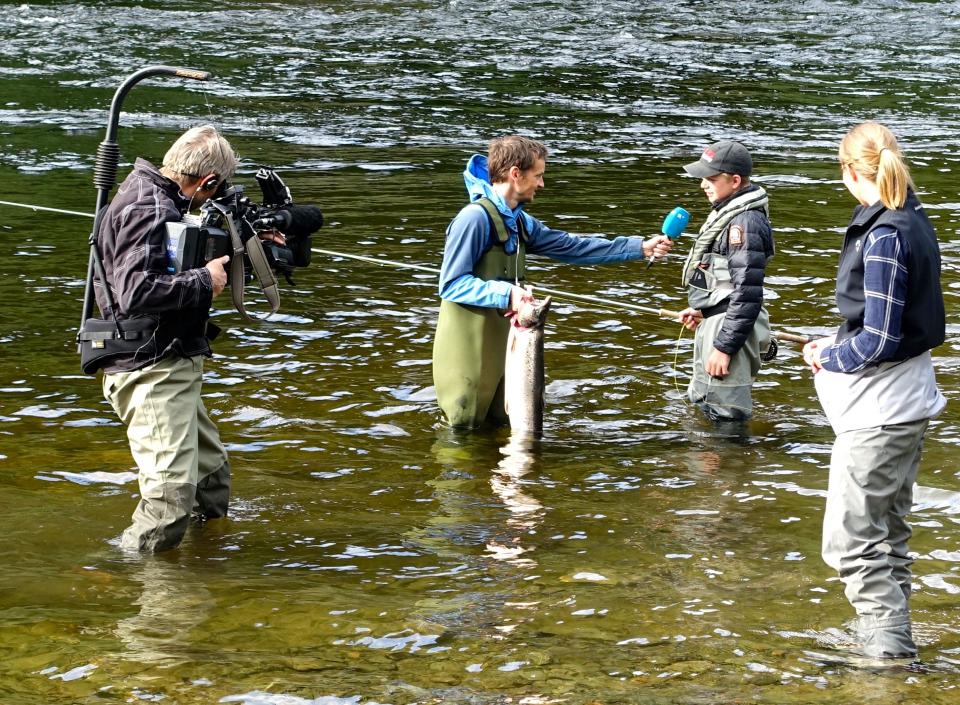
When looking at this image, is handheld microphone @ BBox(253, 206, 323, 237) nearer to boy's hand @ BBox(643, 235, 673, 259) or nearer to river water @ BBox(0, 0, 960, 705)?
river water @ BBox(0, 0, 960, 705)

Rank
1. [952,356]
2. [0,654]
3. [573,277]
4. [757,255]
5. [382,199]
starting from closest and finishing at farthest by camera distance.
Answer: [0,654], [757,255], [952,356], [573,277], [382,199]

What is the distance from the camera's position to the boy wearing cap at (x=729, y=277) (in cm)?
774

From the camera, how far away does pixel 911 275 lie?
485 centimetres

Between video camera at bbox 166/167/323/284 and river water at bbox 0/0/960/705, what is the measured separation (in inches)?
57.4

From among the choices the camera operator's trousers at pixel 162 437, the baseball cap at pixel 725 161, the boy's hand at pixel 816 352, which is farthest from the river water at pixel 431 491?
the baseball cap at pixel 725 161

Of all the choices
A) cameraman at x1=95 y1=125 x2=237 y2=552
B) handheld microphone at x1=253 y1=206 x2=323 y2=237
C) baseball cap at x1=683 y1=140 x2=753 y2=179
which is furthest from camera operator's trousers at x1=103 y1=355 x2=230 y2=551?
baseball cap at x1=683 y1=140 x2=753 y2=179

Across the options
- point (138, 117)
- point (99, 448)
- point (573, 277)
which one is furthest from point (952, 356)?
point (138, 117)

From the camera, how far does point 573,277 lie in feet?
42.2

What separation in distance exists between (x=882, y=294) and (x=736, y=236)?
2.96 meters

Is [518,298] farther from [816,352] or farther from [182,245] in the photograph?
[816,352]

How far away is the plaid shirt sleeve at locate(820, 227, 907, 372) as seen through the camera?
4.80m

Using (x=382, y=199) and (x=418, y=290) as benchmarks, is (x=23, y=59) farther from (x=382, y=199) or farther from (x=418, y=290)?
(x=418, y=290)

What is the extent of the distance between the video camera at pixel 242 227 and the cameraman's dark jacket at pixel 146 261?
7 cm

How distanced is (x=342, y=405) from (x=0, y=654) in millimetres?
4179
